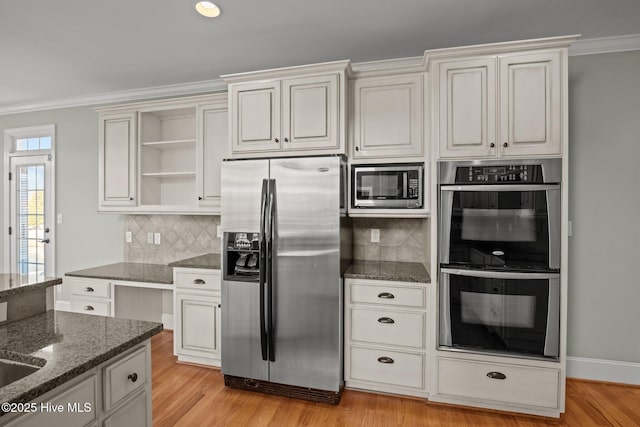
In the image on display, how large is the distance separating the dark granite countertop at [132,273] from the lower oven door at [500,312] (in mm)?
2325

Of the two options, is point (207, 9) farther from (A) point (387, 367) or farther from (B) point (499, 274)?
(A) point (387, 367)

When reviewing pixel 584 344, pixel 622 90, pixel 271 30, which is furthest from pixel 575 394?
pixel 271 30

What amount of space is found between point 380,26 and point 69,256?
171 inches

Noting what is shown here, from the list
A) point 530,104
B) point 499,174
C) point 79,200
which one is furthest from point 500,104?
point 79,200

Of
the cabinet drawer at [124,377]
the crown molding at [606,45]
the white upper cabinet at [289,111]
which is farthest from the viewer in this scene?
the crown molding at [606,45]

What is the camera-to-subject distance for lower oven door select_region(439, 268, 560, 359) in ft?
7.06

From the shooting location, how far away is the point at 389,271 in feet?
8.39

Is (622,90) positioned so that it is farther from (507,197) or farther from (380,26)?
(380,26)

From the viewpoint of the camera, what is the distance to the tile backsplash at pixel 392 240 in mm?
2951

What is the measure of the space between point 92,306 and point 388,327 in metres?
2.69

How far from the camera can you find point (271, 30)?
248 cm

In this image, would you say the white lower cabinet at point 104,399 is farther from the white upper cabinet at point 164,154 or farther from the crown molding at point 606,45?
the crown molding at point 606,45

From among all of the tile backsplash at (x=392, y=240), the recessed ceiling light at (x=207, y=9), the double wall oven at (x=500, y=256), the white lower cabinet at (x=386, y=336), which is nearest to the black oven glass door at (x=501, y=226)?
the double wall oven at (x=500, y=256)

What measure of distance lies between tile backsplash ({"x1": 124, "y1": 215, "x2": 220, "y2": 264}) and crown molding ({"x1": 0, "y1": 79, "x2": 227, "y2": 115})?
4.43 feet
